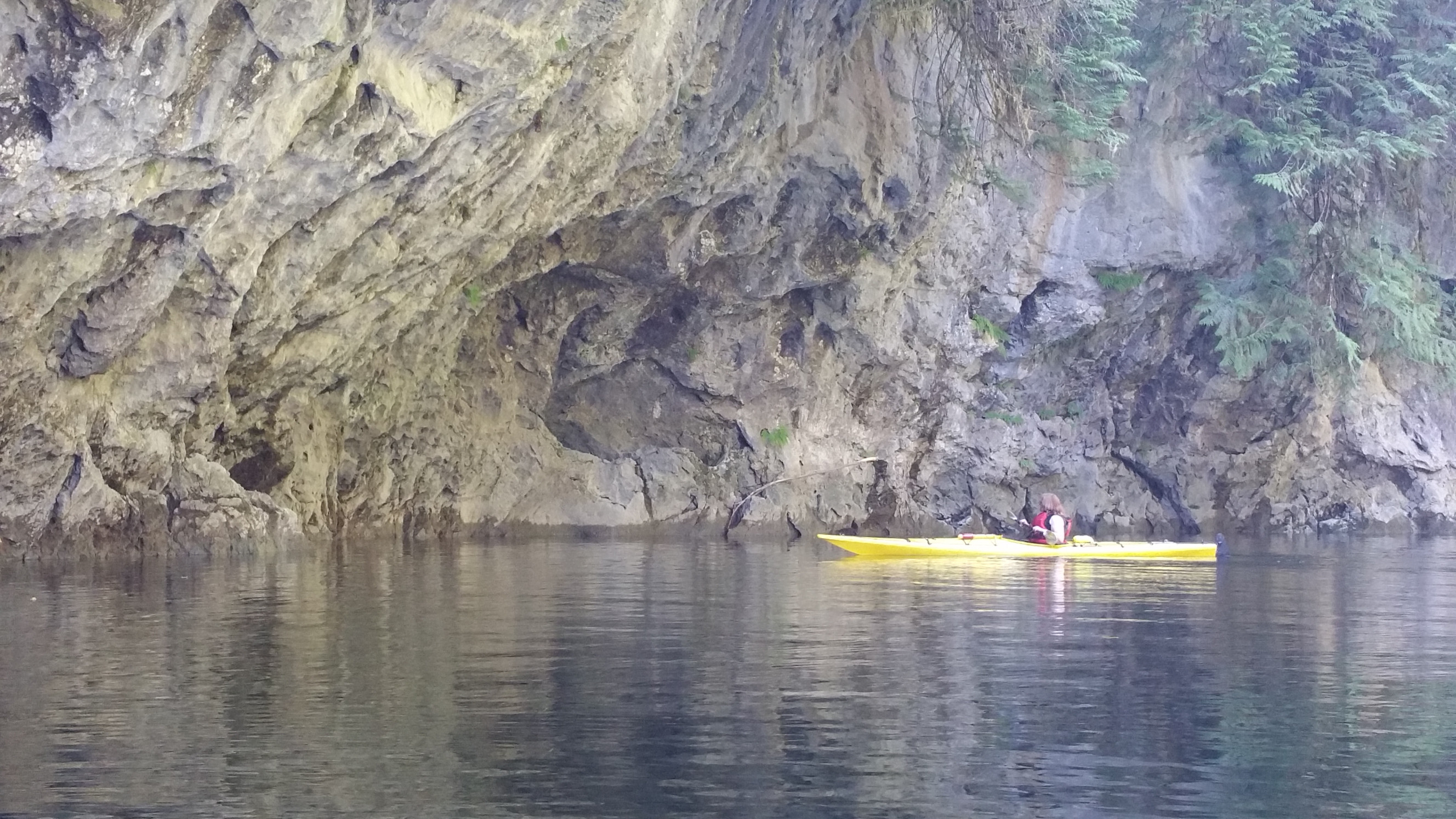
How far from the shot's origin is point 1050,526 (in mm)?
22734

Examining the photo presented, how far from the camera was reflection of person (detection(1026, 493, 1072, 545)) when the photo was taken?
22.7 metres

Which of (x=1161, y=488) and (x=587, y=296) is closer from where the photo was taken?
(x=587, y=296)

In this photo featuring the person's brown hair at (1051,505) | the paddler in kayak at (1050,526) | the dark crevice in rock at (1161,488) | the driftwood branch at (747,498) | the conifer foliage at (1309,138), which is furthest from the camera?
the dark crevice in rock at (1161,488)

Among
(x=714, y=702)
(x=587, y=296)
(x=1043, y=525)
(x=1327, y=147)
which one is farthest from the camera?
(x=1327, y=147)

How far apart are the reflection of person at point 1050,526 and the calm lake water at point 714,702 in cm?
635

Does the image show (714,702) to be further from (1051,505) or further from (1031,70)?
(1031,70)

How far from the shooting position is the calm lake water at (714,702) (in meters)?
6.72

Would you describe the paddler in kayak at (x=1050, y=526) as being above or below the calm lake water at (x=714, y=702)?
above

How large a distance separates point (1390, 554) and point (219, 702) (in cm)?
1956

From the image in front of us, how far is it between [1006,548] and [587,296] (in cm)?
871

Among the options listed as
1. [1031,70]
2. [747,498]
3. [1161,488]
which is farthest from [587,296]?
[1161,488]

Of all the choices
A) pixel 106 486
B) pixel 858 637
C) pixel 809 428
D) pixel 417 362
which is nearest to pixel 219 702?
pixel 858 637

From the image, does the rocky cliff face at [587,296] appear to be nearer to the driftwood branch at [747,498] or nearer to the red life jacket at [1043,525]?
the driftwood branch at [747,498]

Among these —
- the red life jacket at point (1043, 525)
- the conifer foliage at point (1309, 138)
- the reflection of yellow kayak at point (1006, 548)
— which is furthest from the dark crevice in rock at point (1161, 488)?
the red life jacket at point (1043, 525)
